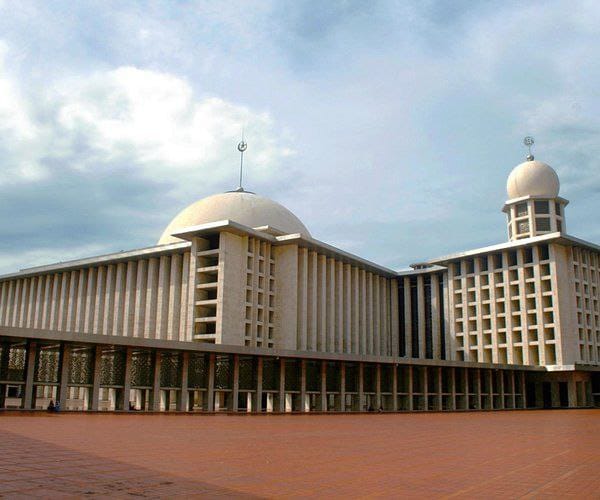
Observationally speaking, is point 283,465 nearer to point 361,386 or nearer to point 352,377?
point 361,386

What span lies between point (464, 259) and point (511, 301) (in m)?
6.32

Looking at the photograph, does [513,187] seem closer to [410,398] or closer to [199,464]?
[410,398]

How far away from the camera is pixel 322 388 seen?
41.3 metres

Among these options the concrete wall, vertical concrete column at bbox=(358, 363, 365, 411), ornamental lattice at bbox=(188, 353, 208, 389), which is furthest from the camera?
Answer: the concrete wall

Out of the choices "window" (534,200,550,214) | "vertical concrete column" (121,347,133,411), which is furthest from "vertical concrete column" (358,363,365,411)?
"window" (534,200,550,214)

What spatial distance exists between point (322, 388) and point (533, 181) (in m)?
35.4

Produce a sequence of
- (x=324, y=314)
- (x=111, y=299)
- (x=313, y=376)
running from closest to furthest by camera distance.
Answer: (x=313, y=376) → (x=324, y=314) → (x=111, y=299)

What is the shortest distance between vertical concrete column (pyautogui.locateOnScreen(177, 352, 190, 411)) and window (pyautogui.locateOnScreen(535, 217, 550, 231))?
137 feet

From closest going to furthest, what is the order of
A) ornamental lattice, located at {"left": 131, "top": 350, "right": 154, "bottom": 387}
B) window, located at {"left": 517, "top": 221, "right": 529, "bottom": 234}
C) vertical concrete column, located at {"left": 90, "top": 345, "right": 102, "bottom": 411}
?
vertical concrete column, located at {"left": 90, "top": 345, "right": 102, "bottom": 411} < ornamental lattice, located at {"left": 131, "top": 350, "right": 154, "bottom": 387} < window, located at {"left": 517, "top": 221, "right": 529, "bottom": 234}

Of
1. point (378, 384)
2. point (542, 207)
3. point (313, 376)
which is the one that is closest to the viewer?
point (313, 376)

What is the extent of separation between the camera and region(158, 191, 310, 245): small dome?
57.7m

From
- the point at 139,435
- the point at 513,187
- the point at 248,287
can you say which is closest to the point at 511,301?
the point at 513,187

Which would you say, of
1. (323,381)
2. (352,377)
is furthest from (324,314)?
(323,381)

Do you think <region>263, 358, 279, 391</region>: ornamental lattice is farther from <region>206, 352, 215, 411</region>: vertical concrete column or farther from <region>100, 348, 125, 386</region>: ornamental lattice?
<region>100, 348, 125, 386</region>: ornamental lattice
